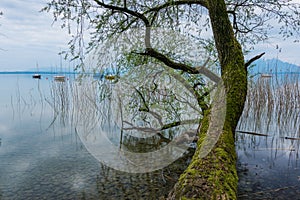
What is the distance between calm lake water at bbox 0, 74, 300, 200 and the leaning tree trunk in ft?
3.01

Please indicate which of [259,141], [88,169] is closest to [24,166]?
[88,169]

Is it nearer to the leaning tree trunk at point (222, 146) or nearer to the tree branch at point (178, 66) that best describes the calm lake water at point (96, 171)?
the leaning tree trunk at point (222, 146)

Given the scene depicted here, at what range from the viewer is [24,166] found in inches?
127

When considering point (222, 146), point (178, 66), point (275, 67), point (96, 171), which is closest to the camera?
point (222, 146)

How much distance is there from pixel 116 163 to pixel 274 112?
4364mm

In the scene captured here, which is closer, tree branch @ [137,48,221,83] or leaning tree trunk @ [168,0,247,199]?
leaning tree trunk @ [168,0,247,199]

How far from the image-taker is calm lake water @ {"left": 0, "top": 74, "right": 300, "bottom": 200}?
2.53m

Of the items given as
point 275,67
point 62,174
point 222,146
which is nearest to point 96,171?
point 62,174

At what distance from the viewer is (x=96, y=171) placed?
121 inches

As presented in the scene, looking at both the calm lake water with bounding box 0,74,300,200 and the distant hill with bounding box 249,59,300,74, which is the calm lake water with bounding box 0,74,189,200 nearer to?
the calm lake water with bounding box 0,74,300,200

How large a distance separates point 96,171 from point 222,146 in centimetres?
183

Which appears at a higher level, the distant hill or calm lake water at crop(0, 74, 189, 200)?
the distant hill

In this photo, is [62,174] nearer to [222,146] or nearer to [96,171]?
[96,171]

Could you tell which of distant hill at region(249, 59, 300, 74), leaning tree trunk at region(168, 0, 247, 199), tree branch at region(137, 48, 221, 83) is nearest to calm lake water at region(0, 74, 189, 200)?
leaning tree trunk at region(168, 0, 247, 199)
